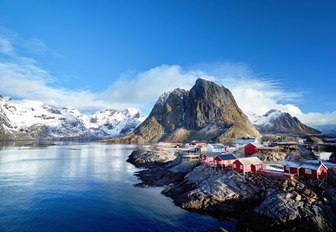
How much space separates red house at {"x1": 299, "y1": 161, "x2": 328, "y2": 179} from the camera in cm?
4216

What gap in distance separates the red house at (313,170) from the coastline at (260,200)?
1927 millimetres

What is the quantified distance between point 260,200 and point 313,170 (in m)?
11.5

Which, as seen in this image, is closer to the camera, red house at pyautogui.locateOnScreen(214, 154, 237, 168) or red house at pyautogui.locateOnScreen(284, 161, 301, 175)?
red house at pyautogui.locateOnScreen(284, 161, 301, 175)

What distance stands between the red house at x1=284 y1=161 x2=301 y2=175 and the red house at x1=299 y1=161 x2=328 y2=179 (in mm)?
679

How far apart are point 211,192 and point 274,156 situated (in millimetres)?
30696

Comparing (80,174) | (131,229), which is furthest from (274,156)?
(80,174)

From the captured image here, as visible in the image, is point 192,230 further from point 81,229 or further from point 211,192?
point 81,229

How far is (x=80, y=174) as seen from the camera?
7381 cm

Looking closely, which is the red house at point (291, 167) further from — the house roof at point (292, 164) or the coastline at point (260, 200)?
the coastline at point (260, 200)

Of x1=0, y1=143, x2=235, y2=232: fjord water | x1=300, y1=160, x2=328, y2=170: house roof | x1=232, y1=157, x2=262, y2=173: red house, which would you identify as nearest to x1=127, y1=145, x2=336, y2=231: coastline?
x1=232, y1=157, x2=262, y2=173: red house

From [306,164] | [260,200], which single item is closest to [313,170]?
[306,164]

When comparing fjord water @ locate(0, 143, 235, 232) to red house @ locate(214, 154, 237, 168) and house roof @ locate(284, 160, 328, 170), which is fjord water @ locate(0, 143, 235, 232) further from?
house roof @ locate(284, 160, 328, 170)

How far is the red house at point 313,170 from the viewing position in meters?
42.2

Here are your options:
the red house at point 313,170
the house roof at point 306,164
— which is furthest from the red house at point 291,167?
the red house at point 313,170
